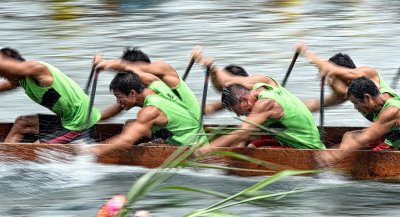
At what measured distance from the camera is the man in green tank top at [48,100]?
10570mm

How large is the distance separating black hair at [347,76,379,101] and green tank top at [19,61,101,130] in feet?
8.84

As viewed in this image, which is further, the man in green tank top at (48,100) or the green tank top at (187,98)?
the green tank top at (187,98)

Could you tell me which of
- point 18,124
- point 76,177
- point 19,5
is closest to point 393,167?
point 76,177

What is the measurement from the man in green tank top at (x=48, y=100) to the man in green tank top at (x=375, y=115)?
256 cm

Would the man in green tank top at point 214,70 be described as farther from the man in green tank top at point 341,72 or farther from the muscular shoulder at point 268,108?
the muscular shoulder at point 268,108

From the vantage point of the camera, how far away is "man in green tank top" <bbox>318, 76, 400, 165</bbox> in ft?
32.3

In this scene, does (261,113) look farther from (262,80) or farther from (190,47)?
(190,47)

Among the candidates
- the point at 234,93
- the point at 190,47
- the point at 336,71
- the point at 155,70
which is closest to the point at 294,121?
the point at 234,93

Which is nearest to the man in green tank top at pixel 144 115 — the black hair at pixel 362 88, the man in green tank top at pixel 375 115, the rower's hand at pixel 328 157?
the rower's hand at pixel 328 157

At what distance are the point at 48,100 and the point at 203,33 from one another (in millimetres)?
8477

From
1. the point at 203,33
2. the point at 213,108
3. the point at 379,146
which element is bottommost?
the point at 203,33

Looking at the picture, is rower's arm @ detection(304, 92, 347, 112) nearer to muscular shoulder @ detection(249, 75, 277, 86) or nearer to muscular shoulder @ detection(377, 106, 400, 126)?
muscular shoulder @ detection(249, 75, 277, 86)

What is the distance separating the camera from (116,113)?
11.6m

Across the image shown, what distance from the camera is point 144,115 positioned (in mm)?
10164
